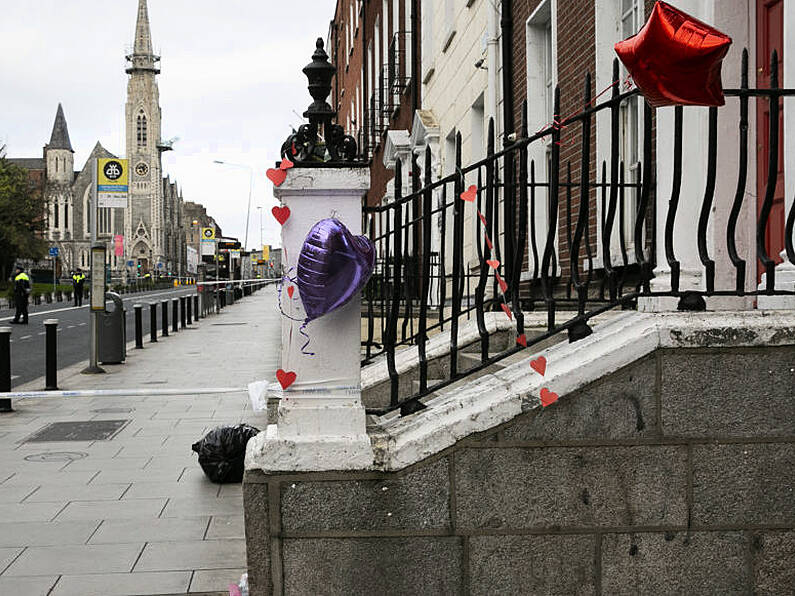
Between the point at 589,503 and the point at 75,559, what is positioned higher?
the point at 589,503

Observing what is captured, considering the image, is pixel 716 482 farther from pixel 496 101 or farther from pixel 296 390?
pixel 496 101

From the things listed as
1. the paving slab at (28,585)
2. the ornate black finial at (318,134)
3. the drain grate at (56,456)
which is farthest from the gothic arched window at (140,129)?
the ornate black finial at (318,134)

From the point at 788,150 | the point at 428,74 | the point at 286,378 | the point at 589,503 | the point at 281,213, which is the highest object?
the point at 428,74

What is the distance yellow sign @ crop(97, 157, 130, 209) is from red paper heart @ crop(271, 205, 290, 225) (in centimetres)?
1416

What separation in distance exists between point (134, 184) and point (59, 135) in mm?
15008

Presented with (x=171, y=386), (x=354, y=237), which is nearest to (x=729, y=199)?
(x=354, y=237)

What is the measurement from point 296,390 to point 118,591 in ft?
4.58

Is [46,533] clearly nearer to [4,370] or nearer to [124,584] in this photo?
[124,584]

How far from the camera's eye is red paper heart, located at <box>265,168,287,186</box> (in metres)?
4.04

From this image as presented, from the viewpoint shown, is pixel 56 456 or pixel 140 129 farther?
pixel 140 129

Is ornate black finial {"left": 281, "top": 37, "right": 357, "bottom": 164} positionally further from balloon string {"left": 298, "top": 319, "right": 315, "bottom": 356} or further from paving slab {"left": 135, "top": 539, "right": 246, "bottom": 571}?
paving slab {"left": 135, "top": 539, "right": 246, "bottom": 571}

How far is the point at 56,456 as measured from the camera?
321 inches

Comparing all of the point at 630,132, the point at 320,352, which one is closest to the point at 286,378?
the point at 320,352

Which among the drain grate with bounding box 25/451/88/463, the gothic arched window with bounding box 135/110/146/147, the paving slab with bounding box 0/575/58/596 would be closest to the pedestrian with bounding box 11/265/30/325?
the drain grate with bounding box 25/451/88/463
